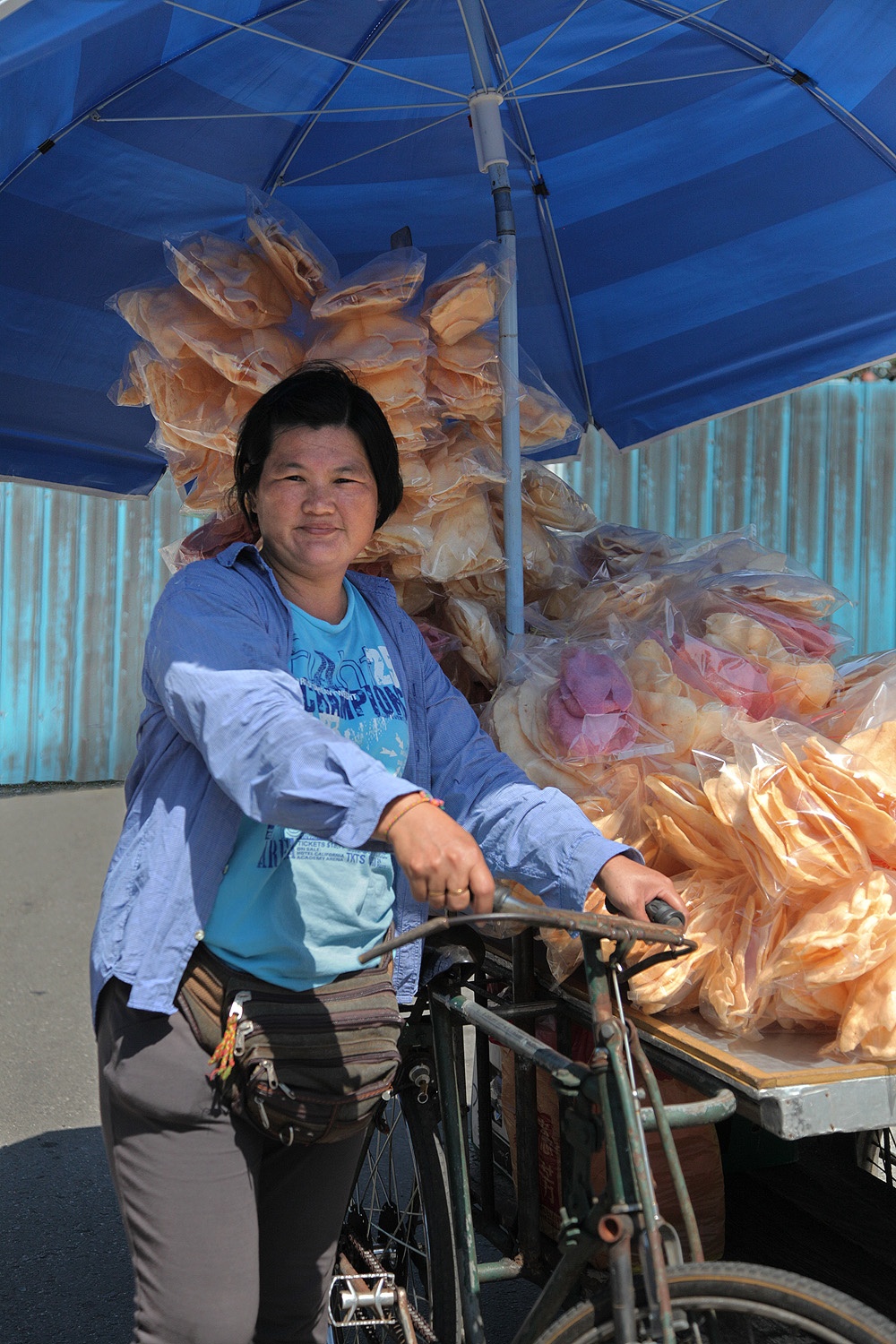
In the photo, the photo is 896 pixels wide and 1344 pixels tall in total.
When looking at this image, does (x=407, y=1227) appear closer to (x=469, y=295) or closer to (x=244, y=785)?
(x=244, y=785)

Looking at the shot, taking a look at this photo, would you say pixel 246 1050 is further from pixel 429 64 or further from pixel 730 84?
pixel 730 84

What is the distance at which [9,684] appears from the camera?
759cm

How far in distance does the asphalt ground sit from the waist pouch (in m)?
1.28

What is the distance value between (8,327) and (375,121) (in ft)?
3.15

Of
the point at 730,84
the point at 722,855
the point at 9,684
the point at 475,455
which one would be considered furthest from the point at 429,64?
the point at 9,684

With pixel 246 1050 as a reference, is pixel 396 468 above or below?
above

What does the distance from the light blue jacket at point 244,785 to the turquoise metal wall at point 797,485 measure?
641 cm

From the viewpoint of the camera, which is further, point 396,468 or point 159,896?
point 396,468

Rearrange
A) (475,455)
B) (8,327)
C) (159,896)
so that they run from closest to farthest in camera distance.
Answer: (159,896), (475,455), (8,327)

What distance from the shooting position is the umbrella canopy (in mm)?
2186

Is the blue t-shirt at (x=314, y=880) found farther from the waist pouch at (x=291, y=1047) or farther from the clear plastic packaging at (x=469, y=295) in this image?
the clear plastic packaging at (x=469, y=295)

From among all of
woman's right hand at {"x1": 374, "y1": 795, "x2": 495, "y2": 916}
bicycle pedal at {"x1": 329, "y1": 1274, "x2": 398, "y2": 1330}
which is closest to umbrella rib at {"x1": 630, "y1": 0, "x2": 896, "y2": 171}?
woman's right hand at {"x1": 374, "y1": 795, "x2": 495, "y2": 916}

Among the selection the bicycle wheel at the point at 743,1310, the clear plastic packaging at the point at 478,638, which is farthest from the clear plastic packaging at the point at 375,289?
the bicycle wheel at the point at 743,1310

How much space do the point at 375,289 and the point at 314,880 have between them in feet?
3.98
